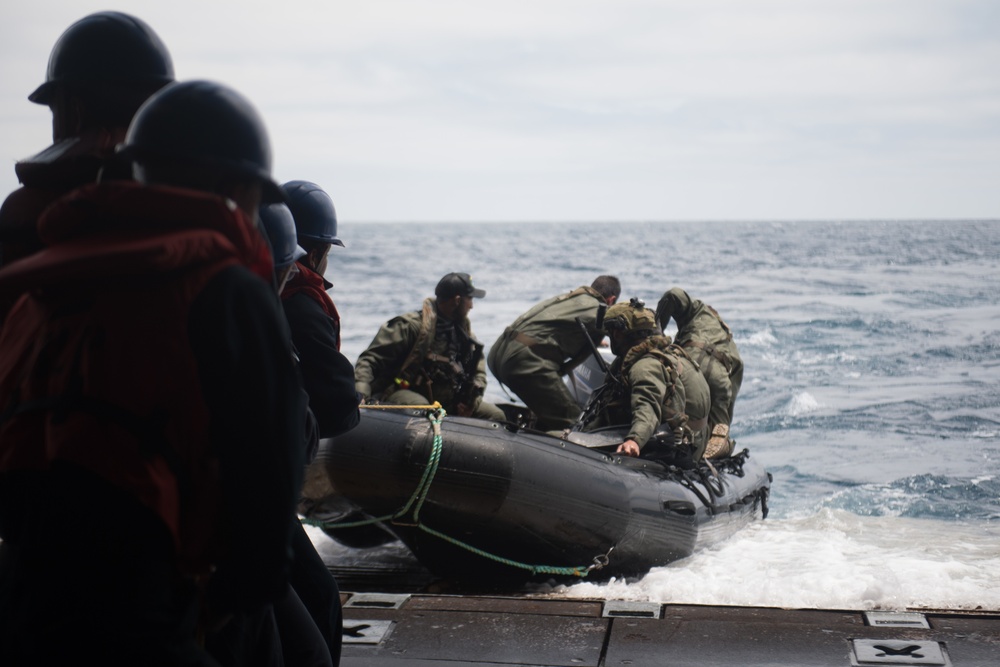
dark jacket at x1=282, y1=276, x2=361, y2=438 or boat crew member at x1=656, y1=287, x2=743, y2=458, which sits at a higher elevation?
dark jacket at x1=282, y1=276, x2=361, y2=438

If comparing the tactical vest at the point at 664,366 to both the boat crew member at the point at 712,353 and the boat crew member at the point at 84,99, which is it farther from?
the boat crew member at the point at 84,99

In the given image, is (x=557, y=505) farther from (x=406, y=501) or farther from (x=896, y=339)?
(x=896, y=339)

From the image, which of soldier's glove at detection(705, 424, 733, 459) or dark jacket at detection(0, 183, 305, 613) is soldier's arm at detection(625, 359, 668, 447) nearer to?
soldier's glove at detection(705, 424, 733, 459)

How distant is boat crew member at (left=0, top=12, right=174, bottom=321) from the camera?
2010mm

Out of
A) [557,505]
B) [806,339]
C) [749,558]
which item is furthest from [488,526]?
[806,339]

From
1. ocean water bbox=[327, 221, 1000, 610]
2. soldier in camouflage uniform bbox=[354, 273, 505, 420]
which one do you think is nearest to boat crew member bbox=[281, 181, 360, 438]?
ocean water bbox=[327, 221, 1000, 610]

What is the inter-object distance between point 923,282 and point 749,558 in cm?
2475

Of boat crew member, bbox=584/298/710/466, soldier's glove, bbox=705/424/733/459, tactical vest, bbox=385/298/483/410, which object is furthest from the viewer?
soldier's glove, bbox=705/424/733/459

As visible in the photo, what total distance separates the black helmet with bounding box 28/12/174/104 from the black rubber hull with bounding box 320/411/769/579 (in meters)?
3.34

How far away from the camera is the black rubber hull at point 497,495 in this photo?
541 centimetres

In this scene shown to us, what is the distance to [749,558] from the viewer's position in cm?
678

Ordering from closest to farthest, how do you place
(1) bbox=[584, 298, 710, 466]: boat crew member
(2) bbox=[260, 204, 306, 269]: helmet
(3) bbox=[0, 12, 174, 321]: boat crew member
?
→ (3) bbox=[0, 12, 174, 321]: boat crew member < (2) bbox=[260, 204, 306, 269]: helmet < (1) bbox=[584, 298, 710, 466]: boat crew member

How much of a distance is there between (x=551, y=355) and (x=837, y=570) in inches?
100

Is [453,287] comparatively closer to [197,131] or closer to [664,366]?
[664,366]
